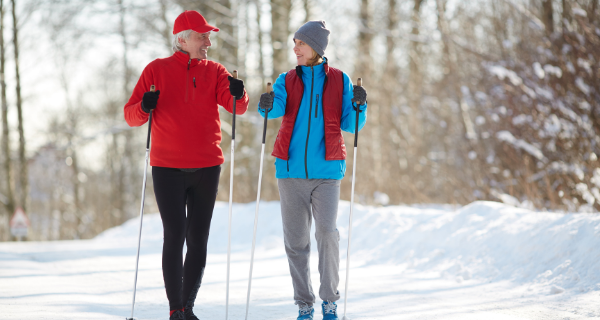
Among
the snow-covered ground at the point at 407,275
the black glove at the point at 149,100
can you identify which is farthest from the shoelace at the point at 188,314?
the black glove at the point at 149,100

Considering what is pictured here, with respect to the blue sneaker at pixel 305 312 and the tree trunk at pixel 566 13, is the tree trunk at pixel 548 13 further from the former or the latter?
the blue sneaker at pixel 305 312

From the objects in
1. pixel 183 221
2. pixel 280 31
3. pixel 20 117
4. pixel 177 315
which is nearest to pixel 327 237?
pixel 183 221

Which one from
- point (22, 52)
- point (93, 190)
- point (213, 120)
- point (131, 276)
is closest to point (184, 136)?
point (213, 120)

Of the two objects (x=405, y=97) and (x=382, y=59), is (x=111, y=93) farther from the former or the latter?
(x=405, y=97)

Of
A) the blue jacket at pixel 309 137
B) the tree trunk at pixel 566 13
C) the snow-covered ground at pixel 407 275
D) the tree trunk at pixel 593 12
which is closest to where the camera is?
the blue jacket at pixel 309 137

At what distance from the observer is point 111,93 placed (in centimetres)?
2906

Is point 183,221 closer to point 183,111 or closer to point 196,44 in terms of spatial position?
point 183,111

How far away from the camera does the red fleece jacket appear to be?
3.73 meters

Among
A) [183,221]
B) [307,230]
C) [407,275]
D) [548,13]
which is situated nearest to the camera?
[183,221]

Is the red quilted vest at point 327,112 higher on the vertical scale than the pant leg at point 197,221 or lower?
higher

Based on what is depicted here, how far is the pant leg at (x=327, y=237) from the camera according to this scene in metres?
3.83

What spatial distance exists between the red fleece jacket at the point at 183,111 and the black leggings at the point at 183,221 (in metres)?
0.09

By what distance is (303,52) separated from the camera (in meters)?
3.91

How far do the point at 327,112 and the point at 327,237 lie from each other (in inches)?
33.1
